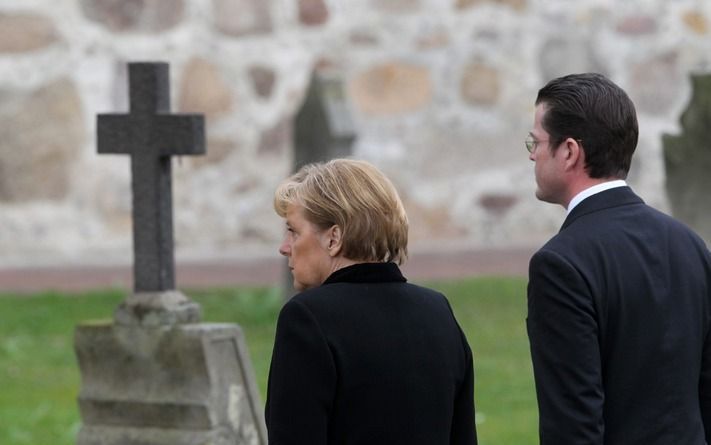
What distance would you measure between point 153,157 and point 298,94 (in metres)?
6.43

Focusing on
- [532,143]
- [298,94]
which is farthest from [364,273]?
[298,94]

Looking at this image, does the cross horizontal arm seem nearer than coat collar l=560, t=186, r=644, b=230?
No

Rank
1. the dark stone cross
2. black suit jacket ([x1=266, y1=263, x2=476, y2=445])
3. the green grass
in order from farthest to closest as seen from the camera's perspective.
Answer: the green grass < the dark stone cross < black suit jacket ([x1=266, y1=263, x2=476, y2=445])

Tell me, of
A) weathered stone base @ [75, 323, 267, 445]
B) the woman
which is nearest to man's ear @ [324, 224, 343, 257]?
the woman

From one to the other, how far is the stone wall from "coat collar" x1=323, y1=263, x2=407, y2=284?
8126 mm

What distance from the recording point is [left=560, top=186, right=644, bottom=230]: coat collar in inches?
155

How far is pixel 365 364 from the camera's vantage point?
3.70 m

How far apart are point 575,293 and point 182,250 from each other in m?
8.43

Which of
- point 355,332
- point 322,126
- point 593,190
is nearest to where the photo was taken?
point 355,332

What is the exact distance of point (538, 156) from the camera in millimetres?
3941

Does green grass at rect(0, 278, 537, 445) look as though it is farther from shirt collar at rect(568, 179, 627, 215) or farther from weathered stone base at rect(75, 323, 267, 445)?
shirt collar at rect(568, 179, 627, 215)

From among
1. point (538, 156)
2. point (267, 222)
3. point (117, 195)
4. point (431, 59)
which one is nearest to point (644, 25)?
point (431, 59)

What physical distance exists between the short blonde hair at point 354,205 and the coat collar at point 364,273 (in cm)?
2

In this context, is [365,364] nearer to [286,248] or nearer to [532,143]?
[286,248]
